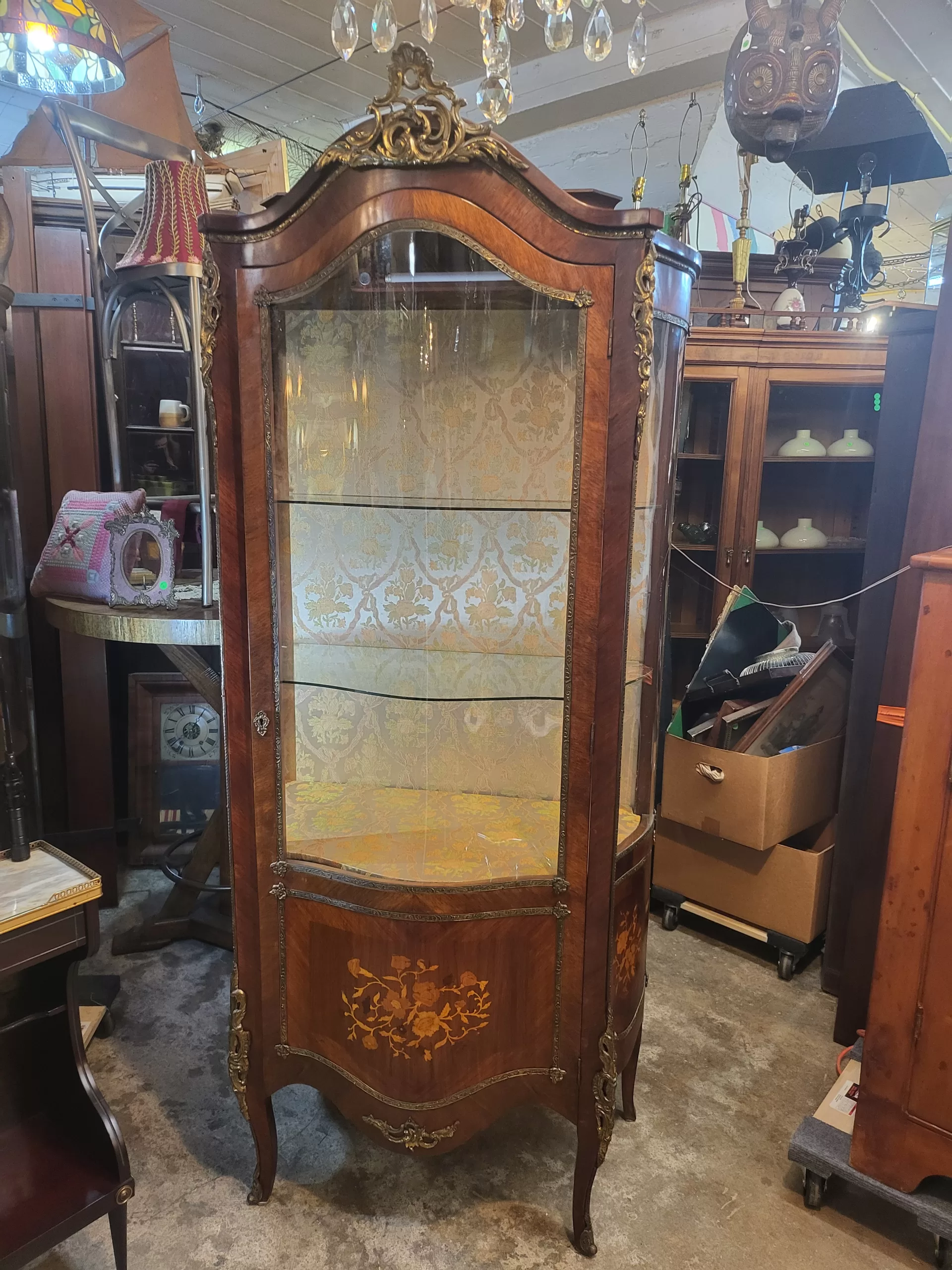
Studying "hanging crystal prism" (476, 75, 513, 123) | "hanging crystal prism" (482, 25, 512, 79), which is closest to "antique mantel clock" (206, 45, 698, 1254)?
"hanging crystal prism" (482, 25, 512, 79)

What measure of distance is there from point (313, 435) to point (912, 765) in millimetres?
1211

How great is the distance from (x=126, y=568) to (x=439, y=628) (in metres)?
0.97

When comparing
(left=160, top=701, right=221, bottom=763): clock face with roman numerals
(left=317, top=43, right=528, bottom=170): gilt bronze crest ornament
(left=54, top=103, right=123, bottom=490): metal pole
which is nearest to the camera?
(left=317, top=43, right=528, bottom=170): gilt bronze crest ornament

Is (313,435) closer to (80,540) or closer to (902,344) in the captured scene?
(80,540)

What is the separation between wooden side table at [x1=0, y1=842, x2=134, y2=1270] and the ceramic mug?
1.65 meters

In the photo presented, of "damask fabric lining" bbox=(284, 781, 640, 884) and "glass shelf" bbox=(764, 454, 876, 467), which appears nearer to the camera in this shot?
"damask fabric lining" bbox=(284, 781, 640, 884)

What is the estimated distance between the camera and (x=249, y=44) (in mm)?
3094

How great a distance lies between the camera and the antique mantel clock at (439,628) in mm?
1195

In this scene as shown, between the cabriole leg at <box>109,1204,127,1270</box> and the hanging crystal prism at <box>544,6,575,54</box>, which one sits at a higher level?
the hanging crystal prism at <box>544,6,575,54</box>

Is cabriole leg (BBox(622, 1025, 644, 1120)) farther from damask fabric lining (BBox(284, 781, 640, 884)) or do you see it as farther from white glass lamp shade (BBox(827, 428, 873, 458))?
white glass lamp shade (BBox(827, 428, 873, 458))

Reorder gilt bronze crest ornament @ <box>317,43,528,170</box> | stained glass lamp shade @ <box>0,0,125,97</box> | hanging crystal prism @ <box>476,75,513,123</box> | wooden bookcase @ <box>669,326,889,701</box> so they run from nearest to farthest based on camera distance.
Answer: gilt bronze crest ornament @ <box>317,43,528,170</box> → stained glass lamp shade @ <box>0,0,125,97</box> → hanging crystal prism @ <box>476,75,513,123</box> → wooden bookcase @ <box>669,326,889,701</box>

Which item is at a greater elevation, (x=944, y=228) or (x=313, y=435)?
(x=944, y=228)

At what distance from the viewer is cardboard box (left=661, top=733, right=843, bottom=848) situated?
7.36ft

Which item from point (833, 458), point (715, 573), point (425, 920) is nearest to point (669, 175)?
point (833, 458)
